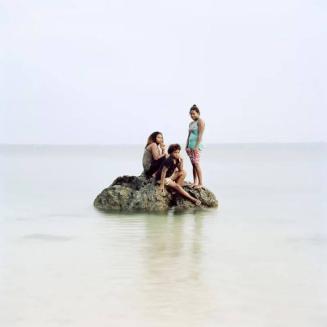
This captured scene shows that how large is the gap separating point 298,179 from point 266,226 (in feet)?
50.1

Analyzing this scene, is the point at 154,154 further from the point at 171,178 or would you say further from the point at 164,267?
the point at 164,267

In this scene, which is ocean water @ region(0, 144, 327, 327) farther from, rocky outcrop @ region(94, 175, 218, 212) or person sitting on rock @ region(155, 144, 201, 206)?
person sitting on rock @ region(155, 144, 201, 206)

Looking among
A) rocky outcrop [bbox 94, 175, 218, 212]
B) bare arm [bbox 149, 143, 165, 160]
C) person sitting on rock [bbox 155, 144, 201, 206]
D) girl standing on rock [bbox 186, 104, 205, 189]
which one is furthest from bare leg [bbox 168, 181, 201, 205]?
bare arm [bbox 149, 143, 165, 160]

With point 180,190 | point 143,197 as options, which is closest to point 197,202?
point 180,190

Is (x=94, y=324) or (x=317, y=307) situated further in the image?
(x=317, y=307)

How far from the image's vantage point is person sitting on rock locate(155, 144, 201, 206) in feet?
47.1

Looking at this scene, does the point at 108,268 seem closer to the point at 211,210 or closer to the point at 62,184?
the point at 211,210

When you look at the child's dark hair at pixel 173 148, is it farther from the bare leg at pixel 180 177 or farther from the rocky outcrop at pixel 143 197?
the rocky outcrop at pixel 143 197

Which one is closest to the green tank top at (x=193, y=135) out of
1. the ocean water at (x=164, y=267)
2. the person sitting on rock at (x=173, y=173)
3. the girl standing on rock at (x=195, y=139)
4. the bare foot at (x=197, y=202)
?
the girl standing on rock at (x=195, y=139)

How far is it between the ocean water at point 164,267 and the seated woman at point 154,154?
39.5 inches

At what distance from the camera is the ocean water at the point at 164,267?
23.8 feet

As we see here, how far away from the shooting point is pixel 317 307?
7.56 metres

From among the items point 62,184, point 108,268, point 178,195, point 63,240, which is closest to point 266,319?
point 108,268

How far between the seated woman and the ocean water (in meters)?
1.00
